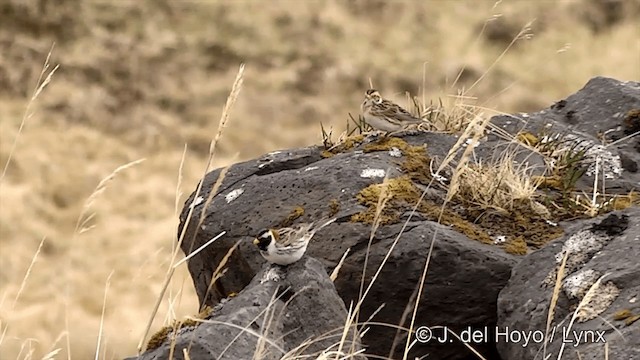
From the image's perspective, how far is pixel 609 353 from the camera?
3.62m

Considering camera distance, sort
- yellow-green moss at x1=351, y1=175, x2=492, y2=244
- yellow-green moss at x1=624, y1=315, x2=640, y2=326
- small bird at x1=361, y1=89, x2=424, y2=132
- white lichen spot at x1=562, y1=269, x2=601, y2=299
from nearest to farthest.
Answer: yellow-green moss at x1=624, y1=315, x2=640, y2=326, white lichen spot at x1=562, y1=269, x2=601, y2=299, yellow-green moss at x1=351, y1=175, x2=492, y2=244, small bird at x1=361, y1=89, x2=424, y2=132

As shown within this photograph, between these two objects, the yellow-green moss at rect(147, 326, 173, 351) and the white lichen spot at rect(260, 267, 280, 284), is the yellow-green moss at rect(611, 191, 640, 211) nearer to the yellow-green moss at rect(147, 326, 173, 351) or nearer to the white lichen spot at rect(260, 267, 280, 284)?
the white lichen spot at rect(260, 267, 280, 284)

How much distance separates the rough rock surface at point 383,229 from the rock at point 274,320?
0.32m

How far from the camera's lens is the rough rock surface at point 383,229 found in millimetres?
4680

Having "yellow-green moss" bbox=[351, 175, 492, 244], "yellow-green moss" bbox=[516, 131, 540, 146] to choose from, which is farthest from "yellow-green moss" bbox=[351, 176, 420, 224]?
"yellow-green moss" bbox=[516, 131, 540, 146]

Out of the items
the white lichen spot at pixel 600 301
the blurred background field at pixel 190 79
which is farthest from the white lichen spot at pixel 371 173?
the blurred background field at pixel 190 79

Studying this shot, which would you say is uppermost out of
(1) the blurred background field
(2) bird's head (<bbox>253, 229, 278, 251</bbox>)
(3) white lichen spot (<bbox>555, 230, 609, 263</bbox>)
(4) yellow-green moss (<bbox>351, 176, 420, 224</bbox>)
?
(2) bird's head (<bbox>253, 229, 278, 251</bbox>)

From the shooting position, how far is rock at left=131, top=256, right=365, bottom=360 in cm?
350

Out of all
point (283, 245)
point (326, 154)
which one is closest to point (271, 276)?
point (283, 245)

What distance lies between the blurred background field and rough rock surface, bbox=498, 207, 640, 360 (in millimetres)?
10859

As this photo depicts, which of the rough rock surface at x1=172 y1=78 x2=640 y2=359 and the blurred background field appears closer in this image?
the rough rock surface at x1=172 y1=78 x2=640 y2=359

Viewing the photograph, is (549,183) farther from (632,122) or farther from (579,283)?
(579,283)

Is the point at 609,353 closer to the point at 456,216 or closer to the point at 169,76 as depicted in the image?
the point at 456,216

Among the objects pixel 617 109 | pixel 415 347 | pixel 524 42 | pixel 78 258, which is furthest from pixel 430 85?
pixel 415 347
